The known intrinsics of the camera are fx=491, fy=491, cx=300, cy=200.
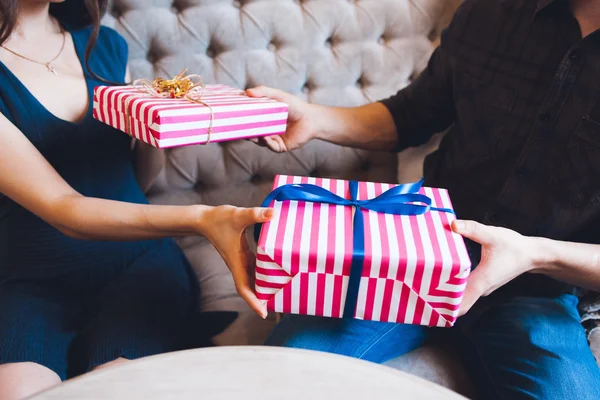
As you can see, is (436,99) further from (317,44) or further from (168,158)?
(168,158)

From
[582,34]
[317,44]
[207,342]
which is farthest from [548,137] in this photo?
[207,342]

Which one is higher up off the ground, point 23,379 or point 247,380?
point 247,380

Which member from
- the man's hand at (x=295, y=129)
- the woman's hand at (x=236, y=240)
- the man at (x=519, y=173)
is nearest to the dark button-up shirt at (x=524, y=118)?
the man at (x=519, y=173)

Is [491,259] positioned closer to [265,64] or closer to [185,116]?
[185,116]

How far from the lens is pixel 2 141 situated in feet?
2.73

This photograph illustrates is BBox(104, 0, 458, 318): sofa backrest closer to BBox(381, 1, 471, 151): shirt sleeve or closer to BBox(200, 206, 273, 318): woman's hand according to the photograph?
BBox(381, 1, 471, 151): shirt sleeve

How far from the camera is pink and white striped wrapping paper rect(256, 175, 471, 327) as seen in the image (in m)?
0.68

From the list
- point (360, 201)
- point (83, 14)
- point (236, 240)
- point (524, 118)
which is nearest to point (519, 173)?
point (524, 118)

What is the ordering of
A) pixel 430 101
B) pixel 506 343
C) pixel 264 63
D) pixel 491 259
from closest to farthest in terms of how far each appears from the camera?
pixel 491 259 < pixel 506 343 < pixel 430 101 < pixel 264 63

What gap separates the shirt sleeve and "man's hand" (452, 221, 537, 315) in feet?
1.49

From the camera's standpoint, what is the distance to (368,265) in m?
0.68

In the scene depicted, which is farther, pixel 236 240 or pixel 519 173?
pixel 519 173

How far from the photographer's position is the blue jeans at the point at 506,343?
0.85 metres

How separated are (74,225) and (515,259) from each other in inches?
29.3
